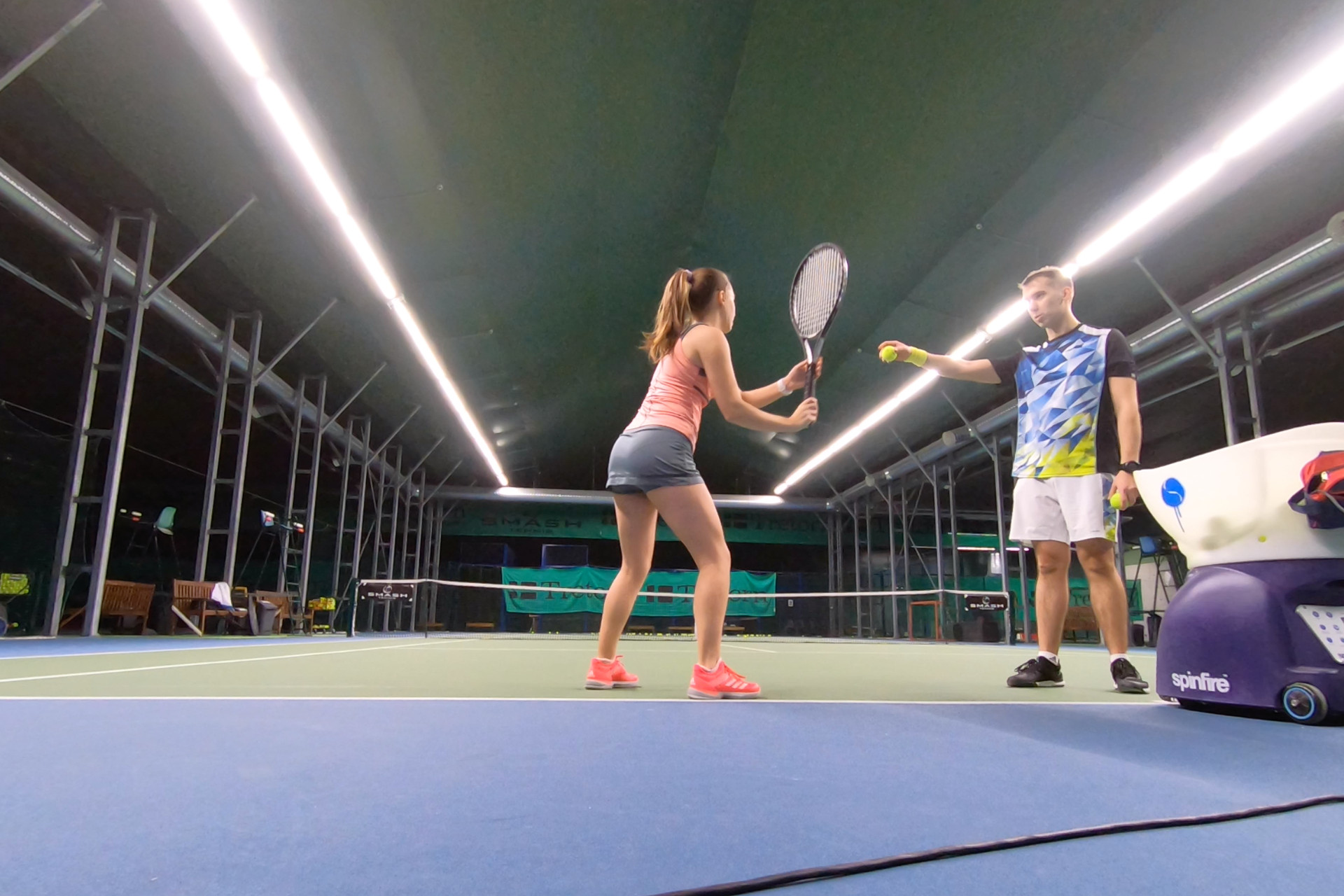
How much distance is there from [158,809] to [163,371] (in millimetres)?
13910

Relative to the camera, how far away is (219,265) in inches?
347

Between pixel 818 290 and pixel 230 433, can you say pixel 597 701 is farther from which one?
pixel 230 433

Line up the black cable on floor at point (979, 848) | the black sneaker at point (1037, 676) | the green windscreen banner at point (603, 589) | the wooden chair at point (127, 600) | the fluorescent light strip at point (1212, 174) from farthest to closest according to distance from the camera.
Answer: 1. the green windscreen banner at point (603, 589)
2. the wooden chair at point (127, 600)
3. the fluorescent light strip at point (1212, 174)
4. the black sneaker at point (1037, 676)
5. the black cable on floor at point (979, 848)

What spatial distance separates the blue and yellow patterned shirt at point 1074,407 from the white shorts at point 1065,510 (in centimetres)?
4

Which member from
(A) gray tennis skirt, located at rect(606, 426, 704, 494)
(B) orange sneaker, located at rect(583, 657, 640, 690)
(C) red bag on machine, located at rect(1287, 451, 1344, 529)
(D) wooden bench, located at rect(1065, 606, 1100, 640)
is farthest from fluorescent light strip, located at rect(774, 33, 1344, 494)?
(D) wooden bench, located at rect(1065, 606, 1100, 640)

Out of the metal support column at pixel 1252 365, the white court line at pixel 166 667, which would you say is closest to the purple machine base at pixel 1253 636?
the white court line at pixel 166 667

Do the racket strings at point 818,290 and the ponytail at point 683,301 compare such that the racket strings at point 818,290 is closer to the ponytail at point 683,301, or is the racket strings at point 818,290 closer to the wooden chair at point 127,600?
the ponytail at point 683,301

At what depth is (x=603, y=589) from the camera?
648 inches

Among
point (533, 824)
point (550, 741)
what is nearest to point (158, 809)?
point (533, 824)

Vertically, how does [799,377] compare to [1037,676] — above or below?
above

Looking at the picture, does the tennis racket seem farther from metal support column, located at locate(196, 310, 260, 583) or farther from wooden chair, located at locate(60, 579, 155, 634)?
wooden chair, located at locate(60, 579, 155, 634)

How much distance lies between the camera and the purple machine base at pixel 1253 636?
194 centimetres

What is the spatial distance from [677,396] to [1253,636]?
5.86 ft

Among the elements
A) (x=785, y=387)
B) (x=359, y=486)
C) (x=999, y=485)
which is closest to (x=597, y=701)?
(x=785, y=387)
